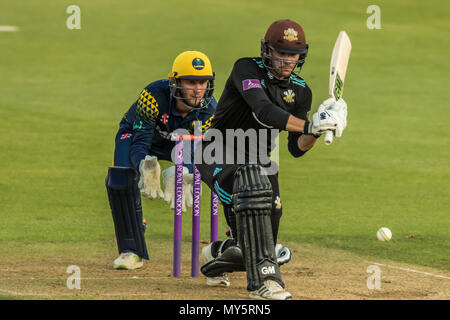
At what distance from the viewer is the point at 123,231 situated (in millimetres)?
7637

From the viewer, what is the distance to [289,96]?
6.82m

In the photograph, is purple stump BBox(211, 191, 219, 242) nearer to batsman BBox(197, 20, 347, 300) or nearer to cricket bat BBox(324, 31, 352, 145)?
batsman BBox(197, 20, 347, 300)

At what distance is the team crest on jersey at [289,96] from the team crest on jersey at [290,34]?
465mm

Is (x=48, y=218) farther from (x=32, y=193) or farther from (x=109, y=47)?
(x=109, y=47)

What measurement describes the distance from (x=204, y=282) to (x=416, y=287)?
1719 millimetres

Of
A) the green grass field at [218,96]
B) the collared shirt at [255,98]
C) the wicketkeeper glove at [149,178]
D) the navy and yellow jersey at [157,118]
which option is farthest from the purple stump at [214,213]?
the green grass field at [218,96]

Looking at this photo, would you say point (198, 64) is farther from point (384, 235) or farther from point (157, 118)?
point (384, 235)

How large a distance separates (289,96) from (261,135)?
37 cm

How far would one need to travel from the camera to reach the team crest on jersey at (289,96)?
6802 millimetres

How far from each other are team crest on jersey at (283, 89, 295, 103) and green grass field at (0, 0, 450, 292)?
239 centimetres

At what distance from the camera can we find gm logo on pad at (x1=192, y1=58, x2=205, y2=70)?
7652 mm

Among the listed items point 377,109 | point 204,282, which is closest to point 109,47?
point 377,109

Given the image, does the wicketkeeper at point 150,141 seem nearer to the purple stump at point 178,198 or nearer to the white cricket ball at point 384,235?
the purple stump at point 178,198

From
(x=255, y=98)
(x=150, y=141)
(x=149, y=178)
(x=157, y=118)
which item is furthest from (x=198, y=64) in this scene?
(x=255, y=98)
